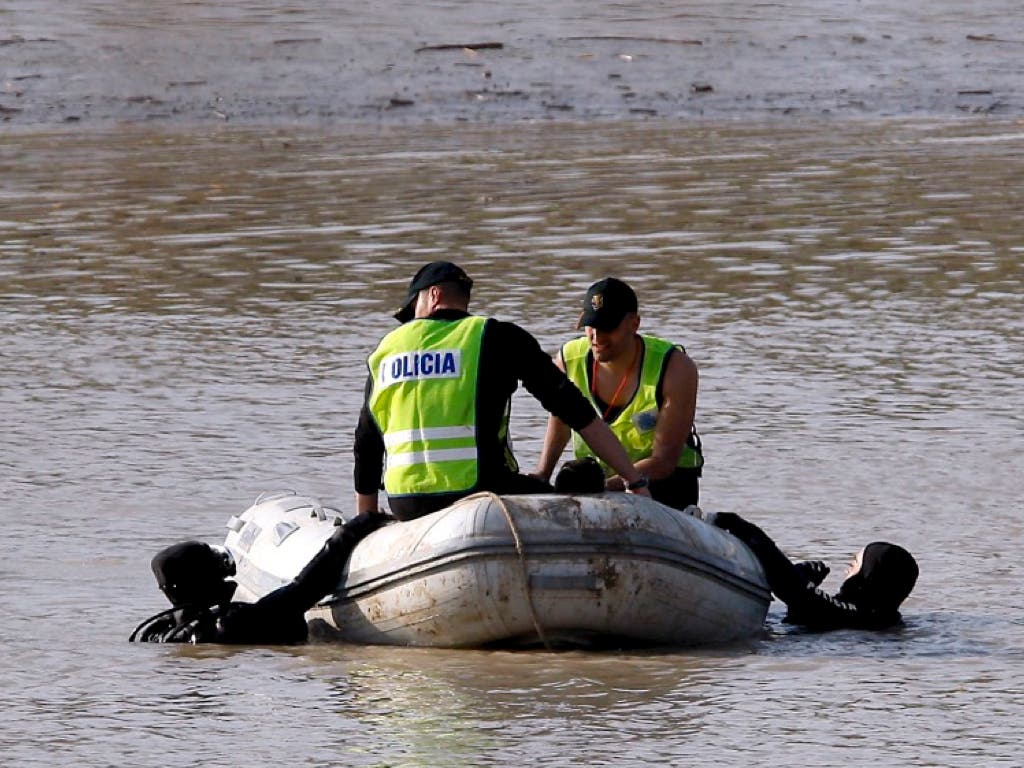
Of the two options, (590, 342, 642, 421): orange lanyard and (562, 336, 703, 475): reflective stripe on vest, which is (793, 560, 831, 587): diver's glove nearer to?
(562, 336, 703, 475): reflective stripe on vest

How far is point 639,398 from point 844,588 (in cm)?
98

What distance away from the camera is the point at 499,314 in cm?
1612

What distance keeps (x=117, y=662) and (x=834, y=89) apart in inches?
886

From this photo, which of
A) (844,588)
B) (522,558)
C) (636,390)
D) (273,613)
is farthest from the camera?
(636,390)

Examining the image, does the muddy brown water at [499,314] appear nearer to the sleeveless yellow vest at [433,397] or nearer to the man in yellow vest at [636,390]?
the sleeveless yellow vest at [433,397]

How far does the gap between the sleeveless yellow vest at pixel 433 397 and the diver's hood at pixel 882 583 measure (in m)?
1.40

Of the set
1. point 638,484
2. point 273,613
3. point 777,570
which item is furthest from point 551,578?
point 273,613

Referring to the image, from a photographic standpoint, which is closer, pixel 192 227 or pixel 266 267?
pixel 266 267

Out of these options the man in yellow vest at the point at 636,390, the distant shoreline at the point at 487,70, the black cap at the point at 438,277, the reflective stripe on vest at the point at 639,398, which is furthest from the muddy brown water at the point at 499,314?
the black cap at the point at 438,277

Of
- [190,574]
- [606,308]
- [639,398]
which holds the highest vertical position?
[606,308]

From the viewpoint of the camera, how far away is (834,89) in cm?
2992

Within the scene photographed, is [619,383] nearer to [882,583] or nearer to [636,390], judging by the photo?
[636,390]

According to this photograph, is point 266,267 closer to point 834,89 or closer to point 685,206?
point 685,206

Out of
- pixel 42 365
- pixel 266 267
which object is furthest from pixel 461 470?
pixel 266 267
